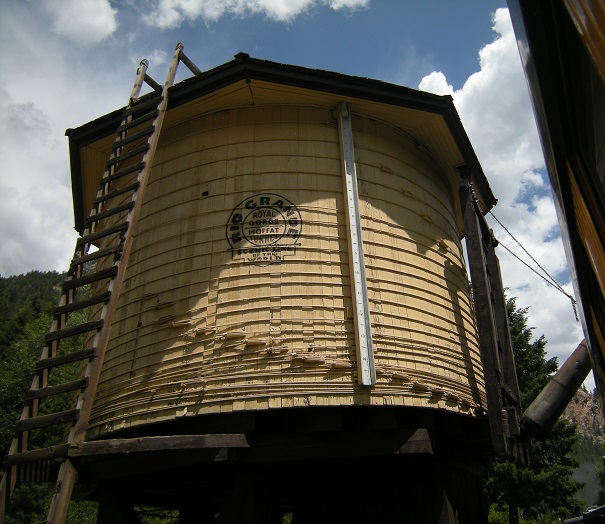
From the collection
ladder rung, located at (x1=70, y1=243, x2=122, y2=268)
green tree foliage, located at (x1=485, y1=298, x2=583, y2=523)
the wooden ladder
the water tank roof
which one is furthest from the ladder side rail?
green tree foliage, located at (x1=485, y1=298, x2=583, y2=523)

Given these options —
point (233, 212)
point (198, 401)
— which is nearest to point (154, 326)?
point (198, 401)

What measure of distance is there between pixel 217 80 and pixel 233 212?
2.21m

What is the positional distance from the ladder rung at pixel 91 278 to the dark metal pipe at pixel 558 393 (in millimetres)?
5725

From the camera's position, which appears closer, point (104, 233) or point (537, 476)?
point (104, 233)

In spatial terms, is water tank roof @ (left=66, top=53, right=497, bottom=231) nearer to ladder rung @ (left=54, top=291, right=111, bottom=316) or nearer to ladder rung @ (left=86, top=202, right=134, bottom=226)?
ladder rung @ (left=86, top=202, right=134, bottom=226)

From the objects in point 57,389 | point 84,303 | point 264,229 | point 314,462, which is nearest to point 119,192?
point 84,303

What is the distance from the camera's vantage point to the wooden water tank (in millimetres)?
6727

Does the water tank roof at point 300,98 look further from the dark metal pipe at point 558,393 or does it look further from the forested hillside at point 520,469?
the forested hillside at point 520,469

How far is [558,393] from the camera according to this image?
22.6ft

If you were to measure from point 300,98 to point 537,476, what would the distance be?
19.8 m

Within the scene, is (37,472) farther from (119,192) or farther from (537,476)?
(537,476)

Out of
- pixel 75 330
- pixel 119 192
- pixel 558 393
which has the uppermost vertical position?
pixel 119 192

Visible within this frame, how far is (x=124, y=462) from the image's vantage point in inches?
271

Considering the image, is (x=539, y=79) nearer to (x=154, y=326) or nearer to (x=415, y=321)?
(x=415, y=321)
